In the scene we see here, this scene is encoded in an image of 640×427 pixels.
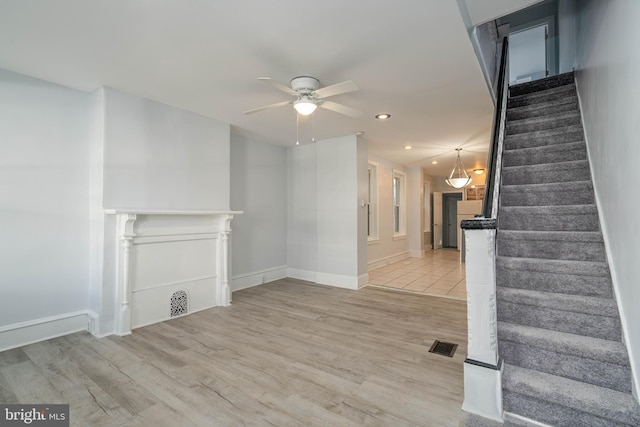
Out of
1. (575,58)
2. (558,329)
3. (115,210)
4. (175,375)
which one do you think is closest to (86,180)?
Result: (115,210)

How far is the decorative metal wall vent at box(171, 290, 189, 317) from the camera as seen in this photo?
3607mm

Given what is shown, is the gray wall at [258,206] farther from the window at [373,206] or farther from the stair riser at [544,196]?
the stair riser at [544,196]

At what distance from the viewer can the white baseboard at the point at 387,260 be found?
21.5 ft

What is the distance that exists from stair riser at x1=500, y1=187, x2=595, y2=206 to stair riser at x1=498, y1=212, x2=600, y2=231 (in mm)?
246

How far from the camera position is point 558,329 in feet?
6.86

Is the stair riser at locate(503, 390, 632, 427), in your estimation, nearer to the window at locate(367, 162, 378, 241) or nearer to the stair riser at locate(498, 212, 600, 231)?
the stair riser at locate(498, 212, 600, 231)

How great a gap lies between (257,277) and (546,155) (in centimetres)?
458

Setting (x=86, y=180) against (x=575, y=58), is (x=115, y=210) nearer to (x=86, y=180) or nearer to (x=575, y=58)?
(x=86, y=180)

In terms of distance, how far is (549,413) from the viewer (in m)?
1.73

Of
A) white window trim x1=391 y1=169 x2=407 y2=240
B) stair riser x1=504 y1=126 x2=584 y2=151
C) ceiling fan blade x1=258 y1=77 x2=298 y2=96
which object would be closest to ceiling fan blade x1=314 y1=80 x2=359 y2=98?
ceiling fan blade x1=258 y1=77 x2=298 y2=96

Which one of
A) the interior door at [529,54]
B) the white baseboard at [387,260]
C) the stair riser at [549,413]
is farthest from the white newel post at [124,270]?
the interior door at [529,54]

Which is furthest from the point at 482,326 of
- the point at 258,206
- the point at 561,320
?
the point at 258,206

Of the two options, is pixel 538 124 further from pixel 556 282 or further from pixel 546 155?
pixel 556 282

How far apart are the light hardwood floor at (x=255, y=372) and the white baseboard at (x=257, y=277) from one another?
4.12ft
